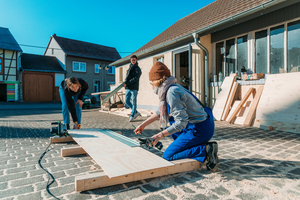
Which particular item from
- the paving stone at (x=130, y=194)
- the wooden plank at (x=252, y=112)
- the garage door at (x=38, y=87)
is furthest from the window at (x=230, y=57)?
the garage door at (x=38, y=87)

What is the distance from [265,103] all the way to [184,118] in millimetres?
4470

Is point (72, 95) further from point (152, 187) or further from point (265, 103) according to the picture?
point (265, 103)

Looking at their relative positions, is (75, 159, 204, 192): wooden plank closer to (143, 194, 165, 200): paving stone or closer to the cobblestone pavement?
the cobblestone pavement

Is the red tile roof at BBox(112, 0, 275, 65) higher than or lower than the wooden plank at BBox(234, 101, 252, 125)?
higher

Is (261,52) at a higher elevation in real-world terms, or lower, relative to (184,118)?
higher

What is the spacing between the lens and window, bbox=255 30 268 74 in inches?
250

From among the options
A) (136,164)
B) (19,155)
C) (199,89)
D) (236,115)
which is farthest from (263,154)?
(199,89)

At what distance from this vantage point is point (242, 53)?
23.0ft

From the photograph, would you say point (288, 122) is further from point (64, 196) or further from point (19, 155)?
point (19, 155)

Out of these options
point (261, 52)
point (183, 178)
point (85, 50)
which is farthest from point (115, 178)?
point (85, 50)

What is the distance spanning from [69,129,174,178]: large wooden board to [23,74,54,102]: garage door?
2567cm

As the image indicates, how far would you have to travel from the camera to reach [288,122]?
4.86 metres

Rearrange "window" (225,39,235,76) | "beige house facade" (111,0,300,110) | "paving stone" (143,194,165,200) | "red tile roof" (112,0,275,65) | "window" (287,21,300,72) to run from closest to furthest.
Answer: "paving stone" (143,194,165,200) → "window" (287,21,300,72) → "beige house facade" (111,0,300,110) → "red tile roof" (112,0,275,65) → "window" (225,39,235,76)

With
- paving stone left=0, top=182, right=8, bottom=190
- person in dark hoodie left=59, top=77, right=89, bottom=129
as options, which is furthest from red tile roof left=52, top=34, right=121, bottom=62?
paving stone left=0, top=182, right=8, bottom=190
